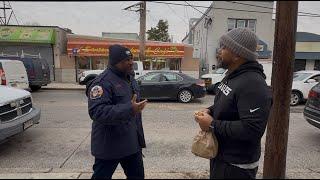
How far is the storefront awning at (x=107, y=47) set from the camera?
22.6 metres

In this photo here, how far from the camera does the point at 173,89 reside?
12531 millimetres

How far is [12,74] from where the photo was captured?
1221 centimetres

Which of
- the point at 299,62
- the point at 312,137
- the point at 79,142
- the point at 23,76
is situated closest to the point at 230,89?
the point at 79,142

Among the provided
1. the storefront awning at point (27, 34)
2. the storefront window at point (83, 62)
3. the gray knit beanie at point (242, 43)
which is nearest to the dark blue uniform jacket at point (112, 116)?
the gray knit beanie at point (242, 43)

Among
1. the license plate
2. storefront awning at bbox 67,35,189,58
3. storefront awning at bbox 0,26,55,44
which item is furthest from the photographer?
storefront awning at bbox 67,35,189,58

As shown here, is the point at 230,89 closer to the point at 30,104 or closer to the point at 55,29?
the point at 30,104

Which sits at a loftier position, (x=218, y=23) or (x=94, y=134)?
(x=218, y=23)

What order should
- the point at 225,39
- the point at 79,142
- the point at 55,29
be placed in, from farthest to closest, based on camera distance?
the point at 55,29
the point at 79,142
the point at 225,39

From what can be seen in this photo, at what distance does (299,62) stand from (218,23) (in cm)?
744

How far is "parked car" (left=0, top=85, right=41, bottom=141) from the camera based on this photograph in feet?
17.5

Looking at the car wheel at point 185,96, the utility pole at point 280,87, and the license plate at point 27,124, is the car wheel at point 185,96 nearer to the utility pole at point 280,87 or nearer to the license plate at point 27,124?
the license plate at point 27,124

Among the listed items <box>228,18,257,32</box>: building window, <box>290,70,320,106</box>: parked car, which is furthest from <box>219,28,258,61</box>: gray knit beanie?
<box>228,18,257,32</box>: building window

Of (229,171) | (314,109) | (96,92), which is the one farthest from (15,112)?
(314,109)

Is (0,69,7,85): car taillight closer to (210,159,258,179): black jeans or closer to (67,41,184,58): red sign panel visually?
(67,41,184,58): red sign panel
